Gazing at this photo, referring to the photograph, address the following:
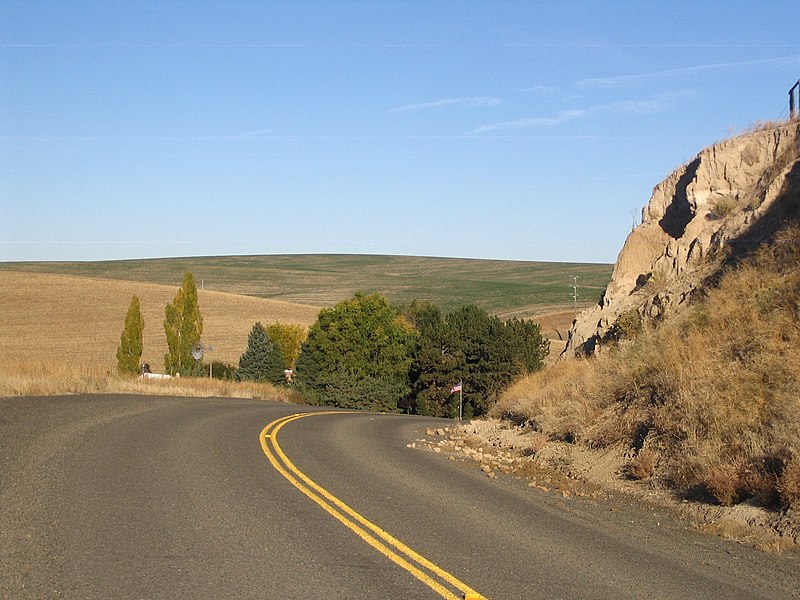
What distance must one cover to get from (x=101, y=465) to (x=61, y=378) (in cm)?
1538

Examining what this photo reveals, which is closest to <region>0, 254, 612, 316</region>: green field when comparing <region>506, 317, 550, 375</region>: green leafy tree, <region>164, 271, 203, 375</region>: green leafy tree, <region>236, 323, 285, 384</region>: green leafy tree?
<region>236, 323, 285, 384</region>: green leafy tree

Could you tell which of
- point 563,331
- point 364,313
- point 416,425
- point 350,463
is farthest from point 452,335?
point 350,463

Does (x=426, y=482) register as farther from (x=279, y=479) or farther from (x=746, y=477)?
(x=746, y=477)

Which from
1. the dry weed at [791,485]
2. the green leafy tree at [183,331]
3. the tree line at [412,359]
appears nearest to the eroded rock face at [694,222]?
the dry weed at [791,485]

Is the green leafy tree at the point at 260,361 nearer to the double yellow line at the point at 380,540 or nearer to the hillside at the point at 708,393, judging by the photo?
the hillside at the point at 708,393

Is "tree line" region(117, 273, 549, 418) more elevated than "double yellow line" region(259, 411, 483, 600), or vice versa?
"double yellow line" region(259, 411, 483, 600)

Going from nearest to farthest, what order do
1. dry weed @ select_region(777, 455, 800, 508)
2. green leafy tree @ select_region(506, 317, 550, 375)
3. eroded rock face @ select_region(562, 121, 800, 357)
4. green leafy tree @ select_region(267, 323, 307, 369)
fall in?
dry weed @ select_region(777, 455, 800, 508) → eroded rock face @ select_region(562, 121, 800, 357) → green leafy tree @ select_region(506, 317, 550, 375) → green leafy tree @ select_region(267, 323, 307, 369)

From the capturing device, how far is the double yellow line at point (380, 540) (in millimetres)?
6773

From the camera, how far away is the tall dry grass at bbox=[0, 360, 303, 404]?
2334 centimetres

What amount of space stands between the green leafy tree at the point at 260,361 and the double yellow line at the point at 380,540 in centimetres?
6972

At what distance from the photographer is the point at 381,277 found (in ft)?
561

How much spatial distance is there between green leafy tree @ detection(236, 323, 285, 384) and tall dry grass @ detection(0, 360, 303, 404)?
4656cm

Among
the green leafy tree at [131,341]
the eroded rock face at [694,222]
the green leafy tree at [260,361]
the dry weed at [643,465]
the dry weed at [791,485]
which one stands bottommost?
the green leafy tree at [260,361]

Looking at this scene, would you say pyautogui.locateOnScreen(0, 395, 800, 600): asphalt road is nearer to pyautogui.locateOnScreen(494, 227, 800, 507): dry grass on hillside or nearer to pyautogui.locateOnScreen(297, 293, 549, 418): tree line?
pyautogui.locateOnScreen(494, 227, 800, 507): dry grass on hillside
